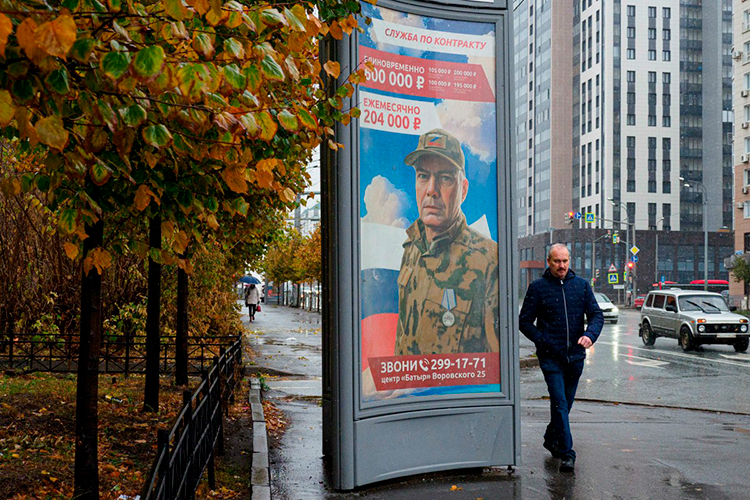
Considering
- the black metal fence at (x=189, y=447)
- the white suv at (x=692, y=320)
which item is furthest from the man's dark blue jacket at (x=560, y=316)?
the white suv at (x=692, y=320)

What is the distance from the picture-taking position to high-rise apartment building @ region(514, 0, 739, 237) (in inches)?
3851

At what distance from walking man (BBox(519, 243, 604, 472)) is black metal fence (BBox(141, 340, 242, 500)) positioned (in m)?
2.80

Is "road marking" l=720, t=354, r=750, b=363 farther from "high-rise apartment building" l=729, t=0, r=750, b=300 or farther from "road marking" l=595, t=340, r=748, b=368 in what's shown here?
"high-rise apartment building" l=729, t=0, r=750, b=300

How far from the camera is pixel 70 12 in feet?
9.19

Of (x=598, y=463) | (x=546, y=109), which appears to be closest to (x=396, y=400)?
(x=598, y=463)

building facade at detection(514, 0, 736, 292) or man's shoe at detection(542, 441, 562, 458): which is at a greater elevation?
building facade at detection(514, 0, 736, 292)

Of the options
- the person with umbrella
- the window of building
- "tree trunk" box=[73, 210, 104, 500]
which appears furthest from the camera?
the window of building

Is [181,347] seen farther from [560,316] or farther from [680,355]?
[680,355]

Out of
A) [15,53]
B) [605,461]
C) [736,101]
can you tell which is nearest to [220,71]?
[15,53]

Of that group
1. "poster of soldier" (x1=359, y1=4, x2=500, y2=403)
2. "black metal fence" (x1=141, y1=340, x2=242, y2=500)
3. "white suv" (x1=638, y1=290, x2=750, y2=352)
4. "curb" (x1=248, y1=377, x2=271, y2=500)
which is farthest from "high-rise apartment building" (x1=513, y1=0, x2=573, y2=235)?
"black metal fence" (x1=141, y1=340, x2=242, y2=500)

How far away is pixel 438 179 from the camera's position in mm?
6730

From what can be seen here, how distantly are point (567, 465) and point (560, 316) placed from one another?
4.36 feet

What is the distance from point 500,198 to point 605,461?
2728 millimetres

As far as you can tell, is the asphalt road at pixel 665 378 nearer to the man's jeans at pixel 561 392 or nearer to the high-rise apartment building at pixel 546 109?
Result: the man's jeans at pixel 561 392
